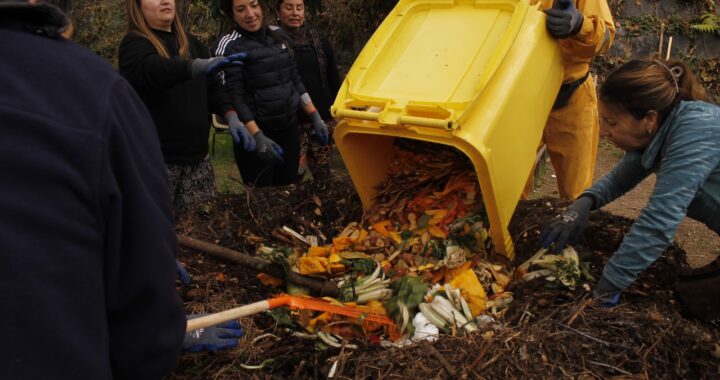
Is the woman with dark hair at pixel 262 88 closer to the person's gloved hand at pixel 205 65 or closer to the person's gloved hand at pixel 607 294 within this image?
the person's gloved hand at pixel 205 65

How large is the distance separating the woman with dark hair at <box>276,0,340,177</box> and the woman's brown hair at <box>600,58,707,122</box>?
9.08ft

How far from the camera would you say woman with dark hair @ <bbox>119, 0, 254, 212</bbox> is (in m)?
3.28

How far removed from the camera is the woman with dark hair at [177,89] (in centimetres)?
328

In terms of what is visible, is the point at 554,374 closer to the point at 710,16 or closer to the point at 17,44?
Answer: the point at 17,44

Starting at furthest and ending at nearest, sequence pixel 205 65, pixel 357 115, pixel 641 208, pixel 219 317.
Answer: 1. pixel 641 208
2. pixel 205 65
3. pixel 357 115
4. pixel 219 317

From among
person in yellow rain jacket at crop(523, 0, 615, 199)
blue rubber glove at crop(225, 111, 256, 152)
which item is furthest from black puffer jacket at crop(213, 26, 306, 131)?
person in yellow rain jacket at crop(523, 0, 615, 199)

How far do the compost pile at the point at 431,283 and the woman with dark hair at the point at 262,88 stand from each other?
0.53 meters

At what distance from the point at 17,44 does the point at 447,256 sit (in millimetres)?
2293

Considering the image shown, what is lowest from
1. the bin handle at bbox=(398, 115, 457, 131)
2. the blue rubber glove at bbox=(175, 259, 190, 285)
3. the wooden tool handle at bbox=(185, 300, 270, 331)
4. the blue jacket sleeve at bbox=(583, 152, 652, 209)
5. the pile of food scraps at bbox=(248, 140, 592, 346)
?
the pile of food scraps at bbox=(248, 140, 592, 346)

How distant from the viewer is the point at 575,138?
13.4 ft

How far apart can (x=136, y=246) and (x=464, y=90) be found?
202cm

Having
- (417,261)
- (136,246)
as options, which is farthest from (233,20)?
(136,246)

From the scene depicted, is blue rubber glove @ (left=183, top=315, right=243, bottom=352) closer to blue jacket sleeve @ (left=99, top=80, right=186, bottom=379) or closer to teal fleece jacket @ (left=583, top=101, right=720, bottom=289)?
blue jacket sleeve @ (left=99, top=80, right=186, bottom=379)

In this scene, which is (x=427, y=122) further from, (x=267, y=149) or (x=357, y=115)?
(x=267, y=149)
